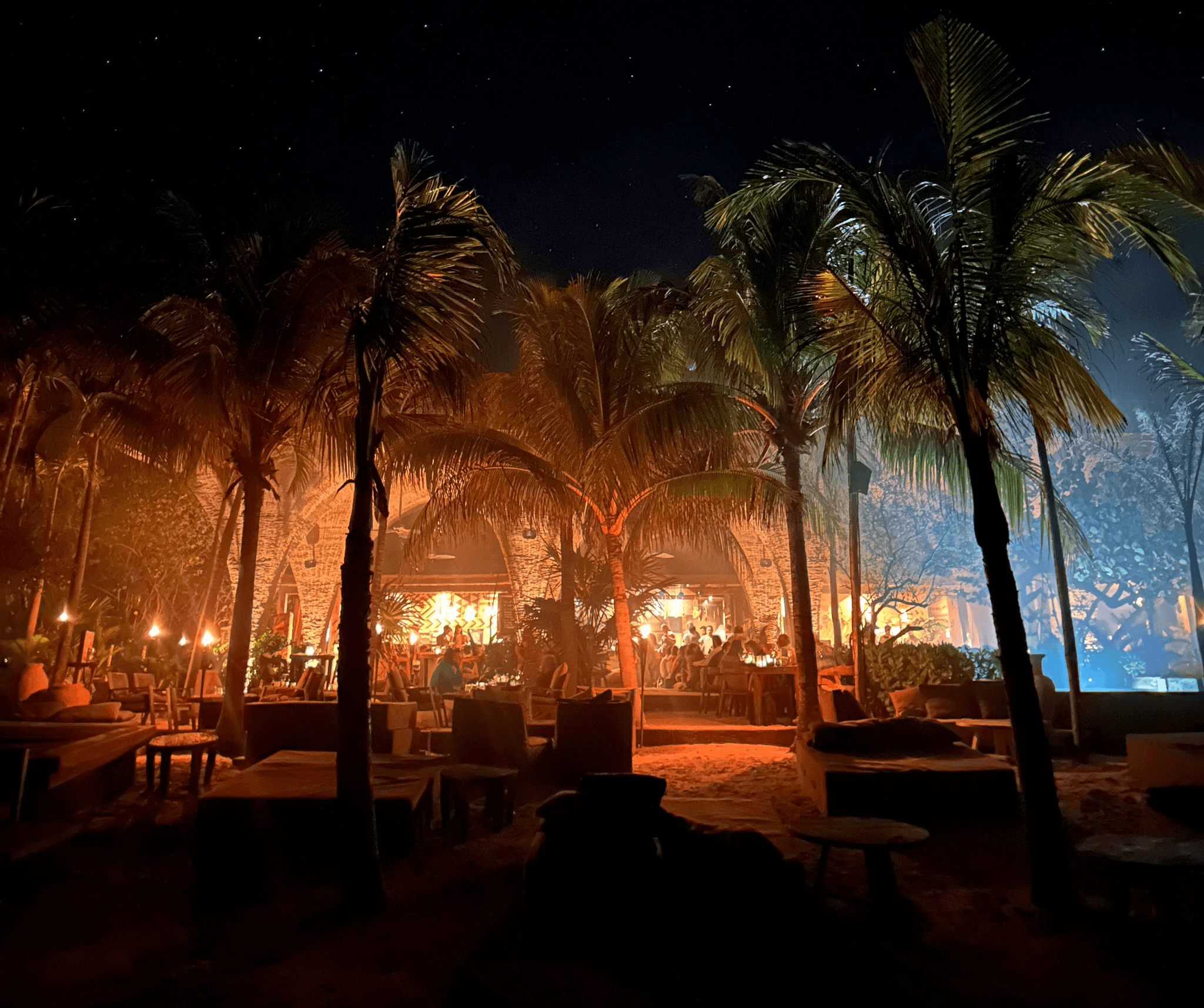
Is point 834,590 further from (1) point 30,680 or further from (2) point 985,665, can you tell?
(1) point 30,680

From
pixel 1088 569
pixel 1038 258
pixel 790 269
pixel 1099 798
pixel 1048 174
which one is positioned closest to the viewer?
pixel 1048 174

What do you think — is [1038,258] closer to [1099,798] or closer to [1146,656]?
[1099,798]

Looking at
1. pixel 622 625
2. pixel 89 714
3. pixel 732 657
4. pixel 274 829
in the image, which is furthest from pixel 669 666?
pixel 274 829

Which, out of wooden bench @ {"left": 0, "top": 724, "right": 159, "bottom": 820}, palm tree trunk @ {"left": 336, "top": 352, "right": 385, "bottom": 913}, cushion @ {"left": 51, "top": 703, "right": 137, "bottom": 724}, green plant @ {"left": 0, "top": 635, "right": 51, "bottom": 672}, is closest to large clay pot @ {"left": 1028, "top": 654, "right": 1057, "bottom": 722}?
palm tree trunk @ {"left": 336, "top": 352, "right": 385, "bottom": 913}

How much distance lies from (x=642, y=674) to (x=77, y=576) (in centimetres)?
819

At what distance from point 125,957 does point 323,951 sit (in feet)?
2.56

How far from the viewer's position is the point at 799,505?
29.0 ft

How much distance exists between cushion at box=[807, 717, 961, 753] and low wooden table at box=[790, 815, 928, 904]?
7.60 feet

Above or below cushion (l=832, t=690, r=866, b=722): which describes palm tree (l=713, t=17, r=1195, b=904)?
above

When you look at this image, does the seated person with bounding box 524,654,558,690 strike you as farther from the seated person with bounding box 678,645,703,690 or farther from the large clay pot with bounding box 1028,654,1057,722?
the large clay pot with bounding box 1028,654,1057,722

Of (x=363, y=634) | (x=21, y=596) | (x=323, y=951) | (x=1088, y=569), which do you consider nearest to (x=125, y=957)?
(x=323, y=951)

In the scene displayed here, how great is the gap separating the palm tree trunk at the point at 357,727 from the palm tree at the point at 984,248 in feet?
10.4

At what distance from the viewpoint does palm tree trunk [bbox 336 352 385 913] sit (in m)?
3.43

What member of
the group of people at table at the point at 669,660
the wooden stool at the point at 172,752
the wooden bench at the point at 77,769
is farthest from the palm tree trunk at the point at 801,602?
the wooden bench at the point at 77,769
